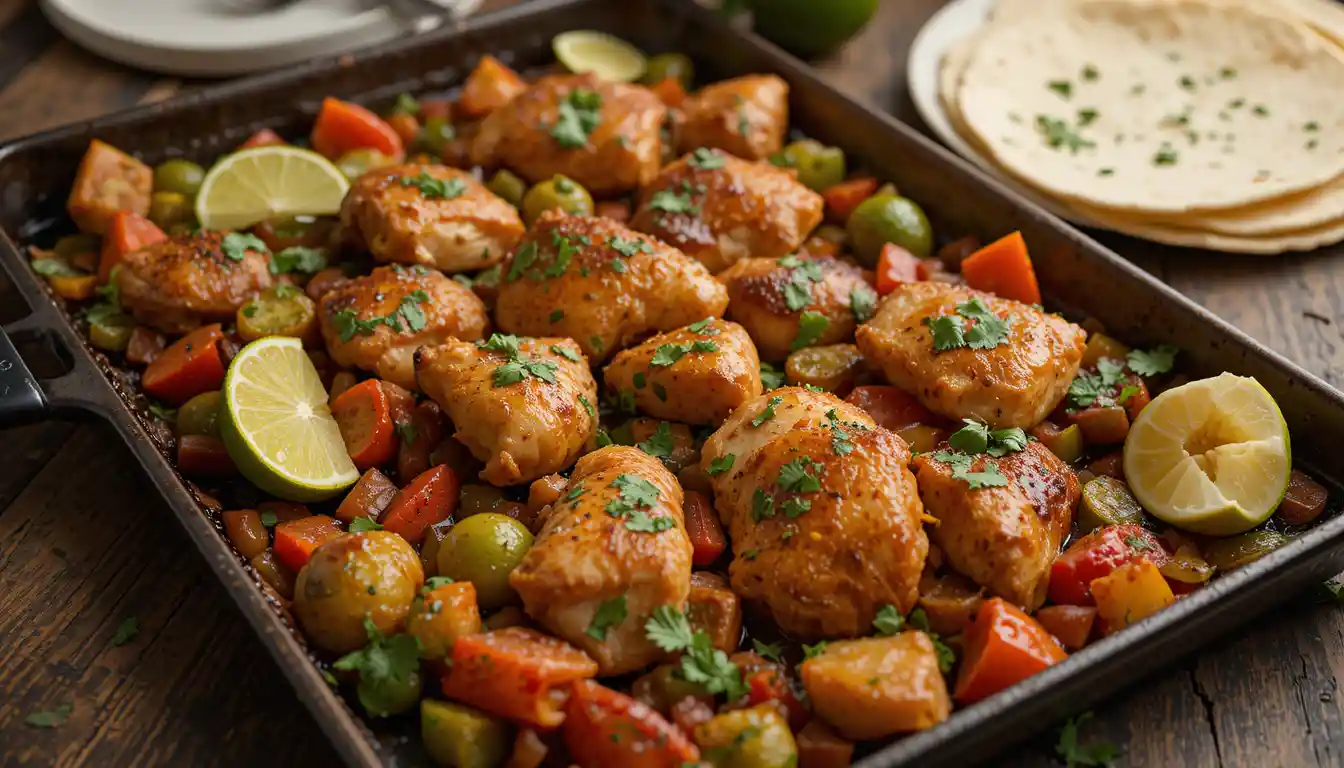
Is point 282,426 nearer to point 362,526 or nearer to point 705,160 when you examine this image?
point 362,526

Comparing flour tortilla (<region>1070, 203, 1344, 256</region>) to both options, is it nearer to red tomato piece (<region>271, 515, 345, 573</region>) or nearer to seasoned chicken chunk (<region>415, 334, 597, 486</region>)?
seasoned chicken chunk (<region>415, 334, 597, 486</region>)

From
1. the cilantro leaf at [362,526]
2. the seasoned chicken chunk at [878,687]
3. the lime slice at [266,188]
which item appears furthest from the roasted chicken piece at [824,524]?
the lime slice at [266,188]

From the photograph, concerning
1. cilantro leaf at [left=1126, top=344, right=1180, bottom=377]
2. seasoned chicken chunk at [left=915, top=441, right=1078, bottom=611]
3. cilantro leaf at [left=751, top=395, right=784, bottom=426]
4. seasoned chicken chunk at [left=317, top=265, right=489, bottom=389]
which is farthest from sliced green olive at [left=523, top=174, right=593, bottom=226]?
cilantro leaf at [left=1126, top=344, right=1180, bottom=377]

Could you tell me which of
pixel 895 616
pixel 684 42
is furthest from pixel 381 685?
pixel 684 42

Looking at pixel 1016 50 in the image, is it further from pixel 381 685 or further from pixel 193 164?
pixel 381 685

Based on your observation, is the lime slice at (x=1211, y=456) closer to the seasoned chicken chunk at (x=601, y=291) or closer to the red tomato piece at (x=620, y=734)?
the seasoned chicken chunk at (x=601, y=291)

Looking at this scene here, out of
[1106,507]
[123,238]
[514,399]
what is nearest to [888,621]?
[1106,507]
